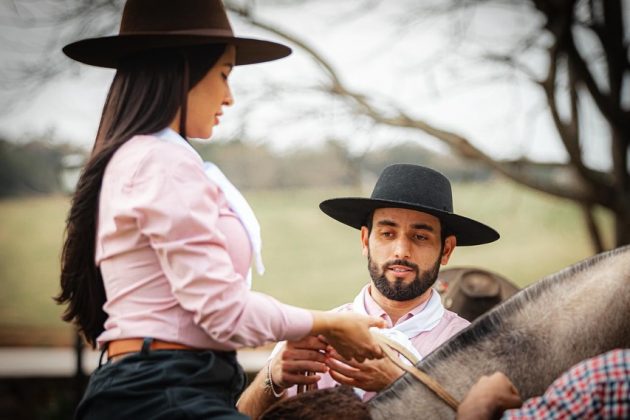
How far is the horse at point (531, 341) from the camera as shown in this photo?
1.81 meters

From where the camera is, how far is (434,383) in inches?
71.0

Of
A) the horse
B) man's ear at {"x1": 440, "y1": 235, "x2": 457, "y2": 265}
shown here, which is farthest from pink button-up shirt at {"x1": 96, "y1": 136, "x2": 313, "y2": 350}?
man's ear at {"x1": 440, "y1": 235, "x2": 457, "y2": 265}

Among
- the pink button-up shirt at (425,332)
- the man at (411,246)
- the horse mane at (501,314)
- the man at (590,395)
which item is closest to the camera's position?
the man at (590,395)

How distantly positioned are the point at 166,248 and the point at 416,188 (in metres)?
1.34

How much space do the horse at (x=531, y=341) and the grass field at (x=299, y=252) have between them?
19.5 ft

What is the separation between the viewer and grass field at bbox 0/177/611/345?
796cm

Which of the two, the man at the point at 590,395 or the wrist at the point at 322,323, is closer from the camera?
the man at the point at 590,395

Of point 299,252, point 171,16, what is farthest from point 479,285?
point 299,252

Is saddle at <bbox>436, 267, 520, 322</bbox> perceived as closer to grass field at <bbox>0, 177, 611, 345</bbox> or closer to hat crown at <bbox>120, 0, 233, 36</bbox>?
hat crown at <bbox>120, 0, 233, 36</bbox>

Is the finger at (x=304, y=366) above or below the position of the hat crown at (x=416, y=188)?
below

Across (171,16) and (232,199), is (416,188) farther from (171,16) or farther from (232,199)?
(171,16)

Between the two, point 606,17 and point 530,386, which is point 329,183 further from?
point 530,386

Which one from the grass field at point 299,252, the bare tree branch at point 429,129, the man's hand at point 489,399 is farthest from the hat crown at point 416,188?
the grass field at point 299,252

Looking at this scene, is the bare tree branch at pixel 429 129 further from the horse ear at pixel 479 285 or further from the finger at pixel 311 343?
the finger at pixel 311 343
